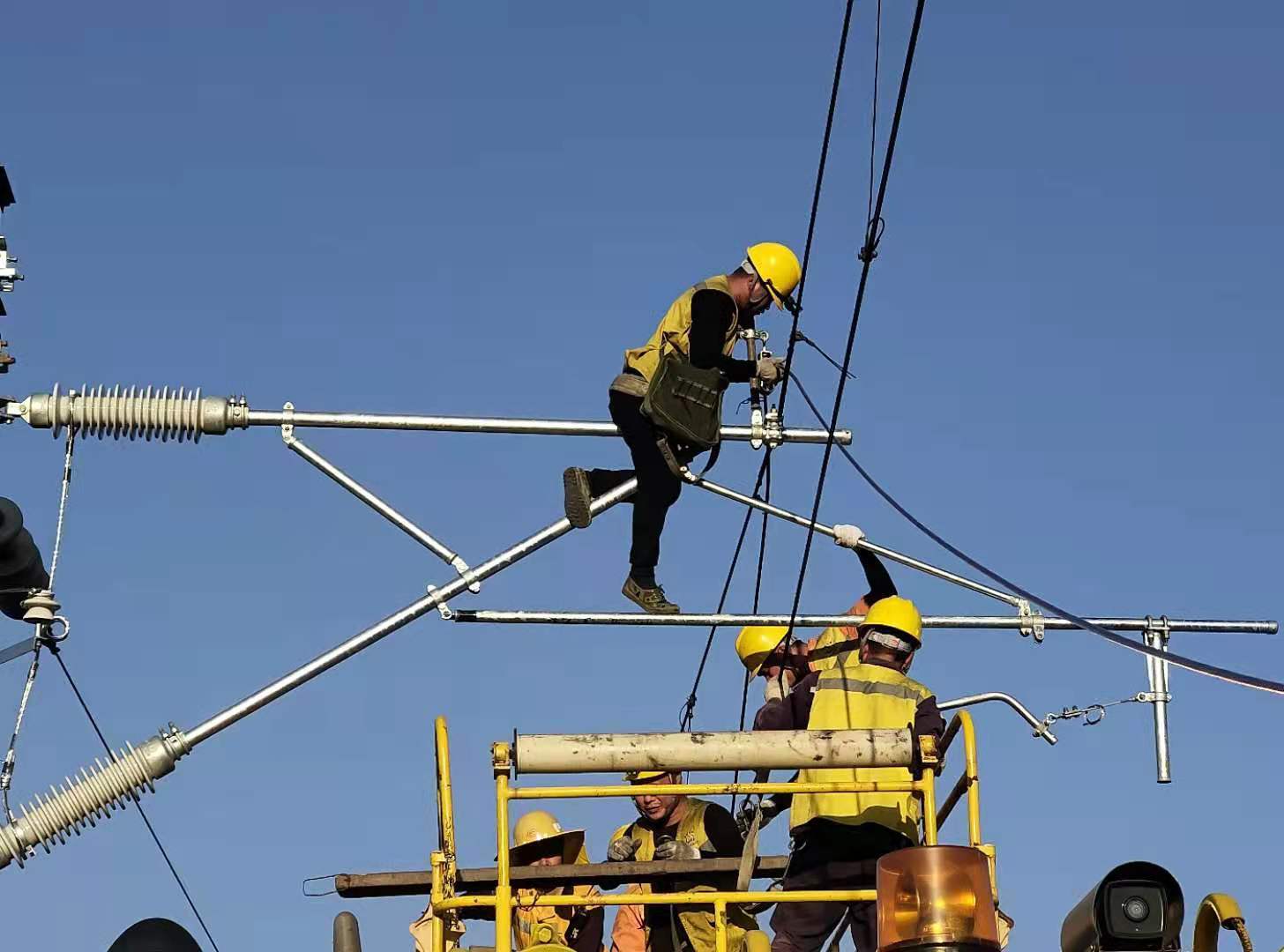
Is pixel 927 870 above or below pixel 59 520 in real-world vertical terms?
below

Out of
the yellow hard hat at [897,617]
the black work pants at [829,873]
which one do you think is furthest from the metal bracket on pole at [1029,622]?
the black work pants at [829,873]

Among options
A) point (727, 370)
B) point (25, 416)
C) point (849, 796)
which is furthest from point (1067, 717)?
point (25, 416)

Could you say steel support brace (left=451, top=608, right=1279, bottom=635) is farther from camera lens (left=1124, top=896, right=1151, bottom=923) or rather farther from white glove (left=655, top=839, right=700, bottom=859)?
camera lens (left=1124, top=896, right=1151, bottom=923)

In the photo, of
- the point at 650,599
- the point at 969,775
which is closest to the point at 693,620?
the point at 650,599

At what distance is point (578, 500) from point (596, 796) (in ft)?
15.3

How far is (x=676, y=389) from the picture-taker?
12.9m

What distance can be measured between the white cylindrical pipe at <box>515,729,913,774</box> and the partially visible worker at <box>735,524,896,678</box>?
3.20 metres

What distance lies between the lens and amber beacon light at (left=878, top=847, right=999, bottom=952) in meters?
6.28

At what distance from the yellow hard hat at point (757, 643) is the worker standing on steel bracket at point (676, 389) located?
91cm

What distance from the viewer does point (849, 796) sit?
31.1 feet

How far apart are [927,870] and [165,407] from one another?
761cm

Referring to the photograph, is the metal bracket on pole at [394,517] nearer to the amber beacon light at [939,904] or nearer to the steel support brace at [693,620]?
the steel support brace at [693,620]

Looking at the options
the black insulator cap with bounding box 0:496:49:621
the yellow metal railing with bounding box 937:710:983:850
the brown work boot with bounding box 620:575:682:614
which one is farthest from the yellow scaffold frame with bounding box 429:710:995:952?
the black insulator cap with bounding box 0:496:49:621

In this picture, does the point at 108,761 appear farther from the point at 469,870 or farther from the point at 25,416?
the point at 469,870
